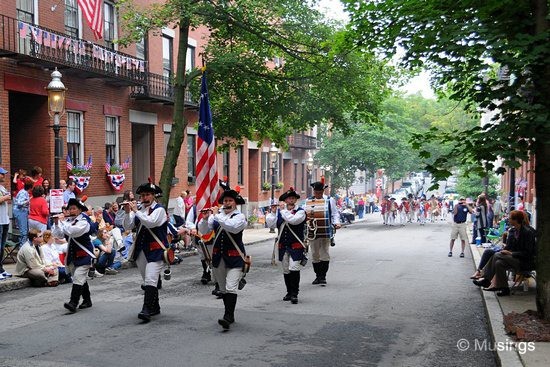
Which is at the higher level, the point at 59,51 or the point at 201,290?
the point at 59,51

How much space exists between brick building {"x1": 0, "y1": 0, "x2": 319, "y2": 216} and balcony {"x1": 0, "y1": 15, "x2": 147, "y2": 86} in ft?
0.08

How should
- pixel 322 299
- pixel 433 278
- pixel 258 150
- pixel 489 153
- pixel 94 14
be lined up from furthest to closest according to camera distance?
pixel 258 150
pixel 94 14
pixel 433 278
pixel 322 299
pixel 489 153

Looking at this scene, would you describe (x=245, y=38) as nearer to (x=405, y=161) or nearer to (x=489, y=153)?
(x=489, y=153)

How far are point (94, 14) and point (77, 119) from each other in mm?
4036

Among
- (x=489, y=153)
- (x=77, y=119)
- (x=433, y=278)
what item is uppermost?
(x=77, y=119)

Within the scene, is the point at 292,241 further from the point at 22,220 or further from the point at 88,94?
the point at 88,94

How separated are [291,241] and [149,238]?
2.60 m

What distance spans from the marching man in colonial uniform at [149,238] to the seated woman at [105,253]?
5098mm

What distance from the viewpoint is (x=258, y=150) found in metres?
37.8

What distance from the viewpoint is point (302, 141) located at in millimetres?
46188

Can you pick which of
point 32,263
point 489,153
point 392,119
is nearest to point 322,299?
point 489,153

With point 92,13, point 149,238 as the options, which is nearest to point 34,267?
point 149,238

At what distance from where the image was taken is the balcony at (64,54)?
53.9 ft

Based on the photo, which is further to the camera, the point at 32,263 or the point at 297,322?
the point at 32,263
